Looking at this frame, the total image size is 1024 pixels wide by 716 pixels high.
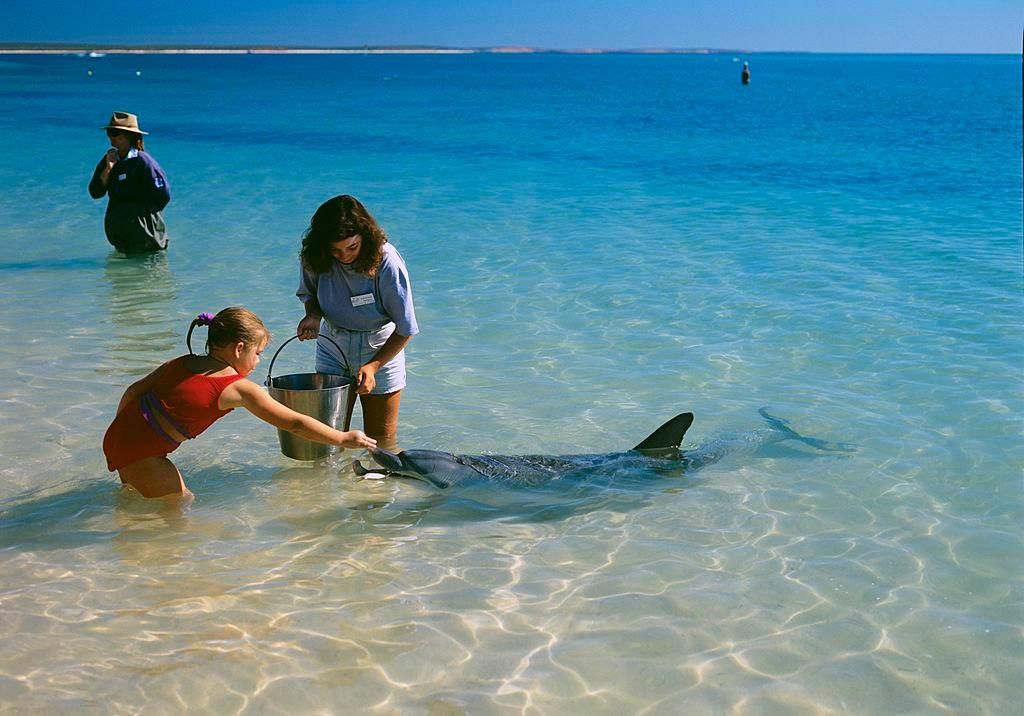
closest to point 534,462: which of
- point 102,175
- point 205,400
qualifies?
point 205,400

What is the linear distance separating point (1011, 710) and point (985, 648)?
18.3 inches

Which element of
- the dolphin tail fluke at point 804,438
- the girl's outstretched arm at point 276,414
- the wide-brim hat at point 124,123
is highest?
the wide-brim hat at point 124,123

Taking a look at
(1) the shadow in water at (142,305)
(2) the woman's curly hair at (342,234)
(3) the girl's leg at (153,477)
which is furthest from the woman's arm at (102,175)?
(2) the woman's curly hair at (342,234)

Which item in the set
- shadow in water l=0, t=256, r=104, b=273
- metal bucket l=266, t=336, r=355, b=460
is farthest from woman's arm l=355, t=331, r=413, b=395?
shadow in water l=0, t=256, r=104, b=273

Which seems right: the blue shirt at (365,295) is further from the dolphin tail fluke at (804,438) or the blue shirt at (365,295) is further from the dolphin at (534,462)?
the dolphin tail fluke at (804,438)

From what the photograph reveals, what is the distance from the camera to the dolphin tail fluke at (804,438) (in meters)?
7.02

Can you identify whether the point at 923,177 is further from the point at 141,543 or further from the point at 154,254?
the point at 141,543

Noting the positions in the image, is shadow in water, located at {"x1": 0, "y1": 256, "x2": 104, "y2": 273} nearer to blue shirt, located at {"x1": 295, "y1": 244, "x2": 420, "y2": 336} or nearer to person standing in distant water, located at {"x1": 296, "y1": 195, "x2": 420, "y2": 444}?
person standing in distant water, located at {"x1": 296, "y1": 195, "x2": 420, "y2": 444}

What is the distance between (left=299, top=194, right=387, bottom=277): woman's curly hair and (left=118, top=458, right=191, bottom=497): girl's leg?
128 centimetres

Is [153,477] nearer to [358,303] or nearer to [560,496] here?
[358,303]

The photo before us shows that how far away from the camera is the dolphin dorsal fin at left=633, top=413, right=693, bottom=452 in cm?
608

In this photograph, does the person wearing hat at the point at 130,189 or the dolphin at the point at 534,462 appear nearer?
the dolphin at the point at 534,462

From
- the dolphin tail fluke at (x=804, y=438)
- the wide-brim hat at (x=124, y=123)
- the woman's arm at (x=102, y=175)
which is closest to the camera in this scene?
the dolphin tail fluke at (x=804, y=438)

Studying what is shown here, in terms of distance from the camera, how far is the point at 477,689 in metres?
4.09
